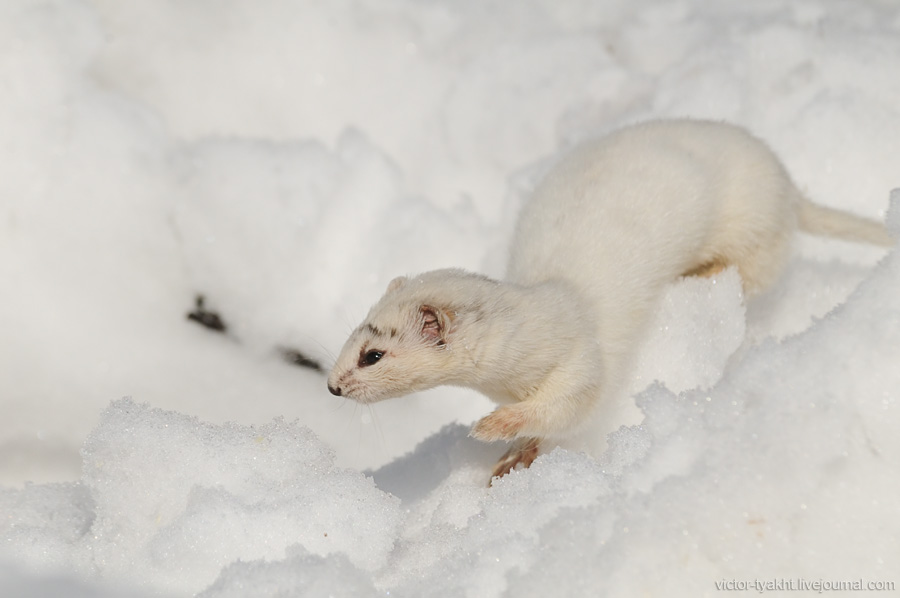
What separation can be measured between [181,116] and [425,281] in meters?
1.93

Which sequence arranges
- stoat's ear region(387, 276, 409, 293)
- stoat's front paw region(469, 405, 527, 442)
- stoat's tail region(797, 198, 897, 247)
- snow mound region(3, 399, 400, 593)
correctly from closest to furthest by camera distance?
snow mound region(3, 399, 400, 593) → stoat's front paw region(469, 405, 527, 442) → stoat's ear region(387, 276, 409, 293) → stoat's tail region(797, 198, 897, 247)

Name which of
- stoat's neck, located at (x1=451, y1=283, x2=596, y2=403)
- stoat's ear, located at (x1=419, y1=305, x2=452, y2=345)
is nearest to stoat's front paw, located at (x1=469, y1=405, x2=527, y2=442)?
stoat's neck, located at (x1=451, y1=283, x2=596, y2=403)

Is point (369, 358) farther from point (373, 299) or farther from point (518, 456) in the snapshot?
point (373, 299)

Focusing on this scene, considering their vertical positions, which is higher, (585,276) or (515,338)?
(585,276)

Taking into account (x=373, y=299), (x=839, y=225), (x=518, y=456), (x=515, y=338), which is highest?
(x=373, y=299)

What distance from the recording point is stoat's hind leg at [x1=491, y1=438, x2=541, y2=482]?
9.00ft

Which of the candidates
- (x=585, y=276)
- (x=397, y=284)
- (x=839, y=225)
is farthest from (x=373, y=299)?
(x=839, y=225)

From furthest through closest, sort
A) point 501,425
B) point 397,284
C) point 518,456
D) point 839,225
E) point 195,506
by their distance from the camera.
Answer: point 839,225 → point 518,456 → point 397,284 → point 501,425 → point 195,506

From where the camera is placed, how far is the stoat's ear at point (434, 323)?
2467mm

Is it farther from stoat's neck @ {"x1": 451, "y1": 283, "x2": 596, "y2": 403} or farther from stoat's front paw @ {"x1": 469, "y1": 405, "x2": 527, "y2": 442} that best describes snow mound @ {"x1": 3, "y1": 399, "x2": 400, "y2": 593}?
stoat's neck @ {"x1": 451, "y1": 283, "x2": 596, "y2": 403}

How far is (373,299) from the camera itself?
375 cm

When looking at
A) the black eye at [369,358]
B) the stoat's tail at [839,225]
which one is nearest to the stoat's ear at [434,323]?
the black eye at [369,358]

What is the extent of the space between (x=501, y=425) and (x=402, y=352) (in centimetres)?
36

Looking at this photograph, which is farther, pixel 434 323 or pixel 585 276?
pixel 585 276
